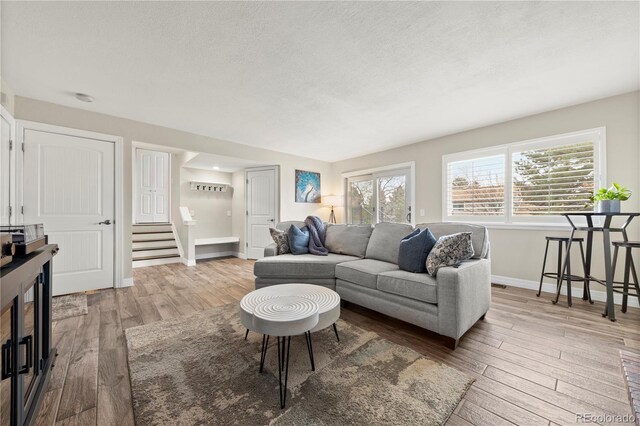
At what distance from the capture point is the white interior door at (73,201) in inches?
117

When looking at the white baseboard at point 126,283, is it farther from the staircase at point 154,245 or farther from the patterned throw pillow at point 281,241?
the patterned throw pillow at point 281,241

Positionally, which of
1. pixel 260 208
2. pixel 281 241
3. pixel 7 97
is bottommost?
pixel 281 241

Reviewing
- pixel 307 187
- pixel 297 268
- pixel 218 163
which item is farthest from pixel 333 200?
pixel 297 268

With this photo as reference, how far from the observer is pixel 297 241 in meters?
3.30

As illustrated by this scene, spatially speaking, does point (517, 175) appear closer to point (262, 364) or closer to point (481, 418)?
point (481, 418)

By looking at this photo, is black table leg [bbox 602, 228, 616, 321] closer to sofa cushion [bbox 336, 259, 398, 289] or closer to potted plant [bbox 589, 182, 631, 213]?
potted plant [bbox 589, 182, 631, 213]

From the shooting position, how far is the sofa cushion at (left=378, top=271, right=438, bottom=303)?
199 cm

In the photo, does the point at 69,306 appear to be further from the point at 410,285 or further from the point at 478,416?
the point at 478,416

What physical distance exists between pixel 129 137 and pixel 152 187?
3100mm

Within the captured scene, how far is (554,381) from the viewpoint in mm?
1549

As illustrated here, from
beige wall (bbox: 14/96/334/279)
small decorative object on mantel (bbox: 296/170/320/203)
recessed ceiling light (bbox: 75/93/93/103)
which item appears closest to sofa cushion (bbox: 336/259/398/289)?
beige wall (bbox: 14/96/334/279)

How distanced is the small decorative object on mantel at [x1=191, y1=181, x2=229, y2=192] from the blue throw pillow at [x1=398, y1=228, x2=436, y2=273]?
5.09 metres

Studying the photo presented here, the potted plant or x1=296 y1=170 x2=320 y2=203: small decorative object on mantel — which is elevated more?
x1=296 y1=170 x2=320 y2=203: small decorative object on mantel

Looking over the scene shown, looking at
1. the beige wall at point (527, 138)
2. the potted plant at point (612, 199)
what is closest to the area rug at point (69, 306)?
the beige wall at point (527, 138)
